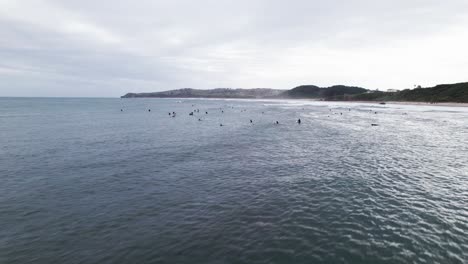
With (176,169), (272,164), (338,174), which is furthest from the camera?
(272,164)

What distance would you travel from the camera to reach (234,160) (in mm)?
39469

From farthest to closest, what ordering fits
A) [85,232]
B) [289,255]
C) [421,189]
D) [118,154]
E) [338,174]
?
[118,154], [338,174], [421,189], [85,232], [289,255]

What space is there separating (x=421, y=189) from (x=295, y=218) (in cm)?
1638

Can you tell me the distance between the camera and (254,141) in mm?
55594

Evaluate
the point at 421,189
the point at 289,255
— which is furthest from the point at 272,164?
the point at 289,255

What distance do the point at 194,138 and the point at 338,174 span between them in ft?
120

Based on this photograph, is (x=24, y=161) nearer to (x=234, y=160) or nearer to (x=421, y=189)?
(x=234, y=160)

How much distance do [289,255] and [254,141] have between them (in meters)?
39.8

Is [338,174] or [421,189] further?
[338,174]

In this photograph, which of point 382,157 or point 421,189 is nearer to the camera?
point 421,189

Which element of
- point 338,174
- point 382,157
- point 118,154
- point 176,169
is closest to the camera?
point 338,174

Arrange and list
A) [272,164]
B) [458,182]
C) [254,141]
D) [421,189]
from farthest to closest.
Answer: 1. [254,141]
2. [272,164]
3. [458,182]
4. [421,189]

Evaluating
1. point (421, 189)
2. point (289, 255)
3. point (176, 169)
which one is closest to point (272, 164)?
point (176, 169)

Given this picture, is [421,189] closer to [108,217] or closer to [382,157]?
[382,157]
